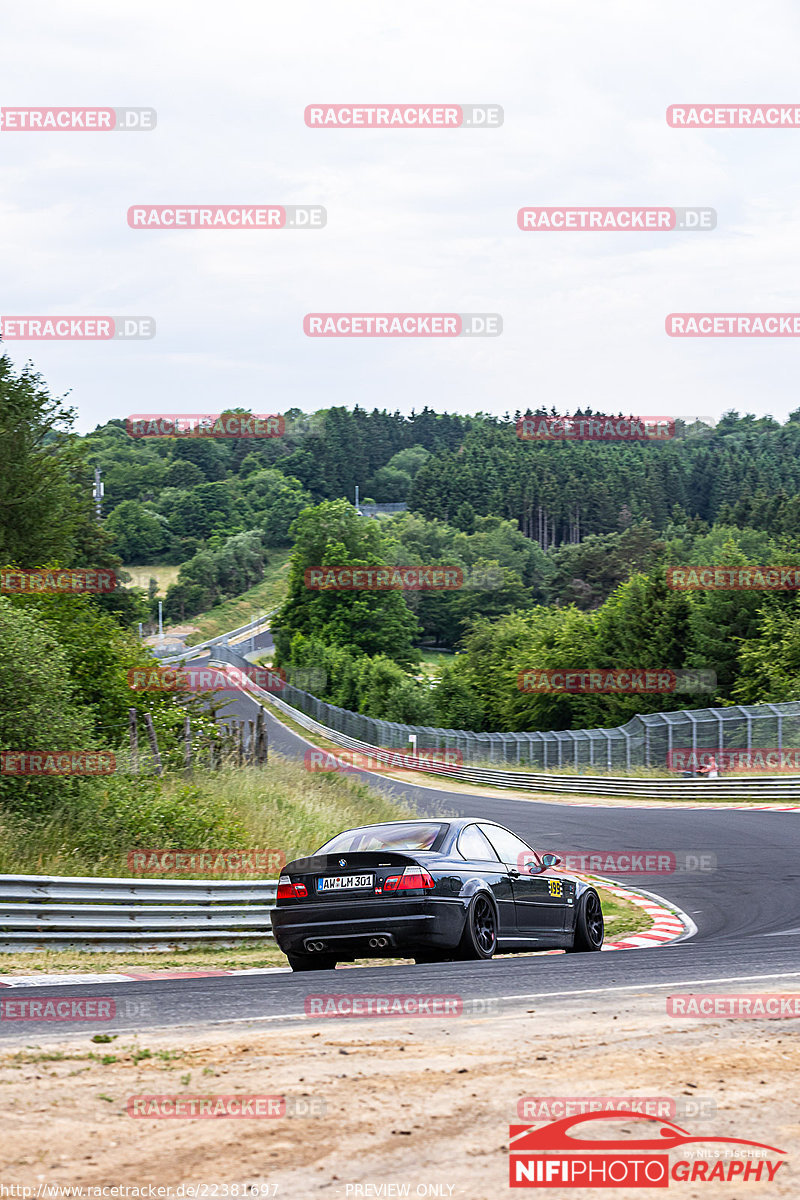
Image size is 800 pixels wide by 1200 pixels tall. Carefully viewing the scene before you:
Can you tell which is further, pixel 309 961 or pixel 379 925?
pixel 309 961

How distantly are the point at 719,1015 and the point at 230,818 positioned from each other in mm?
9960

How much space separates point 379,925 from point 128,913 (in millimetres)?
3286

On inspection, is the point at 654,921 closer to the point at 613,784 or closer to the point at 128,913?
the point at 128,913

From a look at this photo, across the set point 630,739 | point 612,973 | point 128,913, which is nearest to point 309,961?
point 128,913

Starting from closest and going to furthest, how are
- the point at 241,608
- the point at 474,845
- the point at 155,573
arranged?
the point at 474,845 → the point at 241,608 → the point at 155,573

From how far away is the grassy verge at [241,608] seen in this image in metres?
146

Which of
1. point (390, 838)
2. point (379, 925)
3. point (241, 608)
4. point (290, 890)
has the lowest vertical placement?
point (379, 925)

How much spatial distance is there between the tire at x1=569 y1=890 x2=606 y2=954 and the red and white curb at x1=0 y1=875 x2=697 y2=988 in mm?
367

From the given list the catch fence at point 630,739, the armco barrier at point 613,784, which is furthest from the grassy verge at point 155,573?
the catch fence at point 630,739

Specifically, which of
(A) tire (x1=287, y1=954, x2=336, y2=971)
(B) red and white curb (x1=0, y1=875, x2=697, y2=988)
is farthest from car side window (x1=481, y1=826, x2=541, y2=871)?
(A) tire (x1=287, y1=954, x2=336, y2=971)

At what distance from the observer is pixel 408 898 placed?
32.4ft

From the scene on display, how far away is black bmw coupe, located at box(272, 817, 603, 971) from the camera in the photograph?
991 centimetres

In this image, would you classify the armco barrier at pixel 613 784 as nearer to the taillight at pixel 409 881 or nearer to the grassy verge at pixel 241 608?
the taillight at pixel 409 881

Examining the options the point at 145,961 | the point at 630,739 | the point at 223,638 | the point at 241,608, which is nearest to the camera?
the point at 145,961
